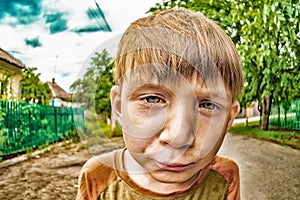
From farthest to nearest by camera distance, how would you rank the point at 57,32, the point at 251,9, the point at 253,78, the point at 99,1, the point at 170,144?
the point at 253,78 → the point at 251,9 → the point at 57,32 → the point at 99,1 → the point at 170,144

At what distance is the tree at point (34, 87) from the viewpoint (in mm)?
1097

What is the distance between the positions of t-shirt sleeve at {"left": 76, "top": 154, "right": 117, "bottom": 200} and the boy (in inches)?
0.7

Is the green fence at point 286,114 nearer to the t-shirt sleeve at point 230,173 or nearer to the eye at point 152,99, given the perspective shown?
the t-shirt sleeve at point 230,173

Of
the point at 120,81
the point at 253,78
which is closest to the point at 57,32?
the point at 120,81

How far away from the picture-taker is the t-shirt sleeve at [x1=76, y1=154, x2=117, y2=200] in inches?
21.3

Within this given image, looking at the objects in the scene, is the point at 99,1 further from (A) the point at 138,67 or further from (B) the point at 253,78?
(B) the point at 253,78

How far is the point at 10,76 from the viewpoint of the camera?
1390 mm

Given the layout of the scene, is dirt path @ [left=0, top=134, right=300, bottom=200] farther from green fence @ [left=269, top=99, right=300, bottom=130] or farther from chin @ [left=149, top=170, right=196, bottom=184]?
chin @ [left=149, top=170, right=196, bottom=184]

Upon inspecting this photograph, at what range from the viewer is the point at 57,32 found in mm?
860

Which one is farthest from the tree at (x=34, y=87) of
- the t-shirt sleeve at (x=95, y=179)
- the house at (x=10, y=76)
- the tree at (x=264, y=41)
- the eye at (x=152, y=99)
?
the eye at (x=152, y=99)

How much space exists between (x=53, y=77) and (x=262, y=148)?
2.53 ft

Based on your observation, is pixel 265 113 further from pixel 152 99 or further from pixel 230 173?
pixel 152 99

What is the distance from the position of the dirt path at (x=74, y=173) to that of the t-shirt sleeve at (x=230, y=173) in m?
0.43

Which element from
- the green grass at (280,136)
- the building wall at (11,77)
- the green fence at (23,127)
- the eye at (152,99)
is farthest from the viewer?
the green fence at (23,127)
